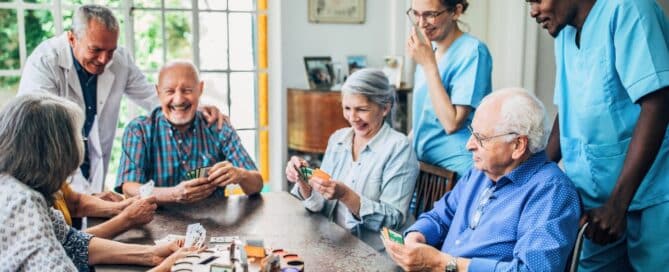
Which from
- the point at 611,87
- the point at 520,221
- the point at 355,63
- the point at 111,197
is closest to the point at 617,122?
the point at 611,87

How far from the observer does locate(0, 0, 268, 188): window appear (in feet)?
12.4

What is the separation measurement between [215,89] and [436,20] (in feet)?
7.96

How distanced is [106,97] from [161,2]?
143 cm

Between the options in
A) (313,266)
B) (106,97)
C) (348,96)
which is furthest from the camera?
(106,97)

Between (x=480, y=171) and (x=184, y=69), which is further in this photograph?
(x=184, y=69)

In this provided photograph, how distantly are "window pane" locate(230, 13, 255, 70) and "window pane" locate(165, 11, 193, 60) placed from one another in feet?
1.02

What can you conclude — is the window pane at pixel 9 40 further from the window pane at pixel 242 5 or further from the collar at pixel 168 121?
the collar at pixel 168 121

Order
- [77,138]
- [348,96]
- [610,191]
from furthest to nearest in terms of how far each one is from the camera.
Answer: [348,96] < [610,191] < [77,138]

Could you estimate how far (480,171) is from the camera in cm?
183

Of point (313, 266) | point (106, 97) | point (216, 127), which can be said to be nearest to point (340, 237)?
point (313, 266)

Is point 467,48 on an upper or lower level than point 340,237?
upper

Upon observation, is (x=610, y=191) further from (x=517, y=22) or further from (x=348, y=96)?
(x=517, y=22)

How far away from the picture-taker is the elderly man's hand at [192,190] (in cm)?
223

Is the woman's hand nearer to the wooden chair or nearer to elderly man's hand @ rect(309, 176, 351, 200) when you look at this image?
the wooden chair
